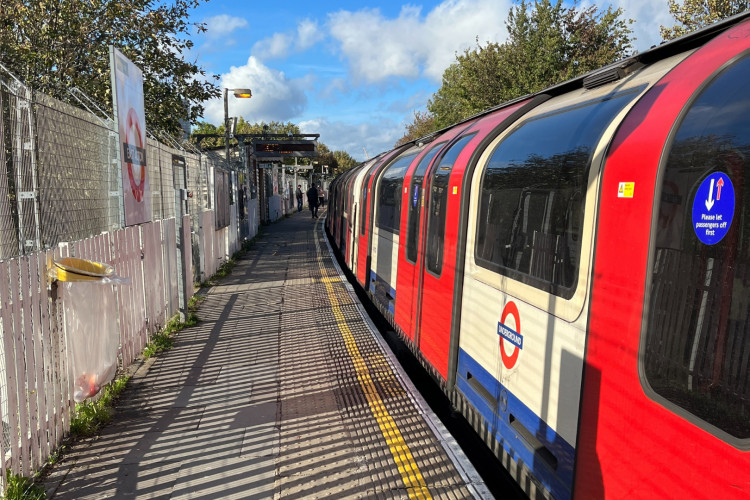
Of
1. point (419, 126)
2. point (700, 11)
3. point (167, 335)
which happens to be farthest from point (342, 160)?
point (167, 335)

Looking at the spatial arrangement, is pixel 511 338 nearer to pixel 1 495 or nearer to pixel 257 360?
pixel 1 495

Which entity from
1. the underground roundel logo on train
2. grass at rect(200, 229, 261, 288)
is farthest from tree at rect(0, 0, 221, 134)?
the underground roundel logo on train

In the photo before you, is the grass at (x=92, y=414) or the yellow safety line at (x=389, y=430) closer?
the grass at (x=92, y=414)

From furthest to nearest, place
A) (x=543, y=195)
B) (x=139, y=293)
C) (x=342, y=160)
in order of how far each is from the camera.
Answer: (x=342, y=160) → (x=139, y=293) → (x=543, y=195)

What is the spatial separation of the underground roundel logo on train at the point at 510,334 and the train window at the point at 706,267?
→ 1.04m

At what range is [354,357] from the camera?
20.1ft

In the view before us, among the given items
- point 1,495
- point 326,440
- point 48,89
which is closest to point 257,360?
point 326,440

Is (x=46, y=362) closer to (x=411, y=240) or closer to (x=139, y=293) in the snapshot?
(x=139, y=293)

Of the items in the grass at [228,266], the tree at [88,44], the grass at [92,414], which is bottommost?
the grass at [228,266]

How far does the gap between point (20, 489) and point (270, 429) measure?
1.69 metres

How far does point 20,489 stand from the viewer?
124 inches

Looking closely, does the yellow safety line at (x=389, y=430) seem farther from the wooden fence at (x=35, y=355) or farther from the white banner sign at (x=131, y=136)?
the white banner sign at (x=131, y=136)

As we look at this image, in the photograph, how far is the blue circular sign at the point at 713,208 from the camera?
5.79 feet

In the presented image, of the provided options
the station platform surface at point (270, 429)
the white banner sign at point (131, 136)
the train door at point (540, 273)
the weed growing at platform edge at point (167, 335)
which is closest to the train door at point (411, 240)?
the station platform surface at point (270, 429)
